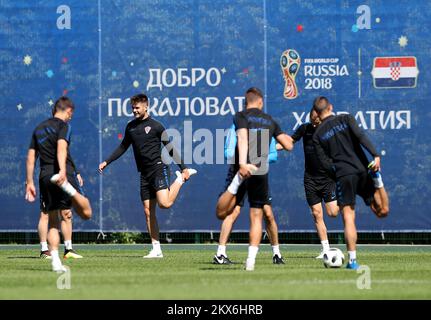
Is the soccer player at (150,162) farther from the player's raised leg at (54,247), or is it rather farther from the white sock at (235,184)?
the white sock at (235,184)

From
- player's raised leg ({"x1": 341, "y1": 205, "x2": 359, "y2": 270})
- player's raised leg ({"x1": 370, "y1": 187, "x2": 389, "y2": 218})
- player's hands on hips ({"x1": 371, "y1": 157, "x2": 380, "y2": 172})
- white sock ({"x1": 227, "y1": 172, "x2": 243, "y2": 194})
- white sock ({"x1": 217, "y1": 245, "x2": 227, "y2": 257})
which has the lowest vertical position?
white sock ({"x1": 217, "y1": 245, "x2": 227, "y2": 257})

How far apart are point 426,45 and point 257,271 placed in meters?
7.67

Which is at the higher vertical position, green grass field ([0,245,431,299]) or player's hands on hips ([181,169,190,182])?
player's hands on hips ([181,169,190,182])

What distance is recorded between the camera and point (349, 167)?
1353 centimetres

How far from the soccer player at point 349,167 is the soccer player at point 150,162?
3487 mm

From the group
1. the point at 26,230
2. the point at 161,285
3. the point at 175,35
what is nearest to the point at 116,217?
the point at 26,230

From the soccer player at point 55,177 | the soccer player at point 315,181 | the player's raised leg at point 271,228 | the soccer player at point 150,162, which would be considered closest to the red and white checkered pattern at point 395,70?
the soccer player at point 315,181

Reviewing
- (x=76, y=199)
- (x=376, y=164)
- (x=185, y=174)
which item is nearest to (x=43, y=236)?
(x=185, y=174)

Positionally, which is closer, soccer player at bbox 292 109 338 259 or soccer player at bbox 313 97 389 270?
soccer player at bbox 313 97 389 270

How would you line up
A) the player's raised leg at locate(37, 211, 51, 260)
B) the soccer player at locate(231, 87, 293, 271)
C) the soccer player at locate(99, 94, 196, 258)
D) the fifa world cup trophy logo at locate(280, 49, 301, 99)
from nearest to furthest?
the soccer player at locate(231, 87, 293, 271), the soccer player at locate(99, 94, 196, 258), the player's raised leg at locate(37, 211, 51, 260), the fifa world cup trophy logo at locate(280, 49, 301, 99)

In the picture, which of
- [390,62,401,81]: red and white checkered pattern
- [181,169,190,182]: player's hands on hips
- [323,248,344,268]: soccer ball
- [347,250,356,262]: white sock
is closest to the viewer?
[347,250,356,262]: white sock

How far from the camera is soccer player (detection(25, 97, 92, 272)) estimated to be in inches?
517

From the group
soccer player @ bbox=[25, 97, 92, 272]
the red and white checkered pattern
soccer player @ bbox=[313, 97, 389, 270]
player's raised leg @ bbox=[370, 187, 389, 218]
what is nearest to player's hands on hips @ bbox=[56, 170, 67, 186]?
soccer player @ bbox=[25, 97, 92, 272]

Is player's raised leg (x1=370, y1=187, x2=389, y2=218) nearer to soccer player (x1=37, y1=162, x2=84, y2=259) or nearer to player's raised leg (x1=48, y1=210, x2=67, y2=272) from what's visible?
player's raised leg (x1=48, y1=210, x2=67, y2=272)
